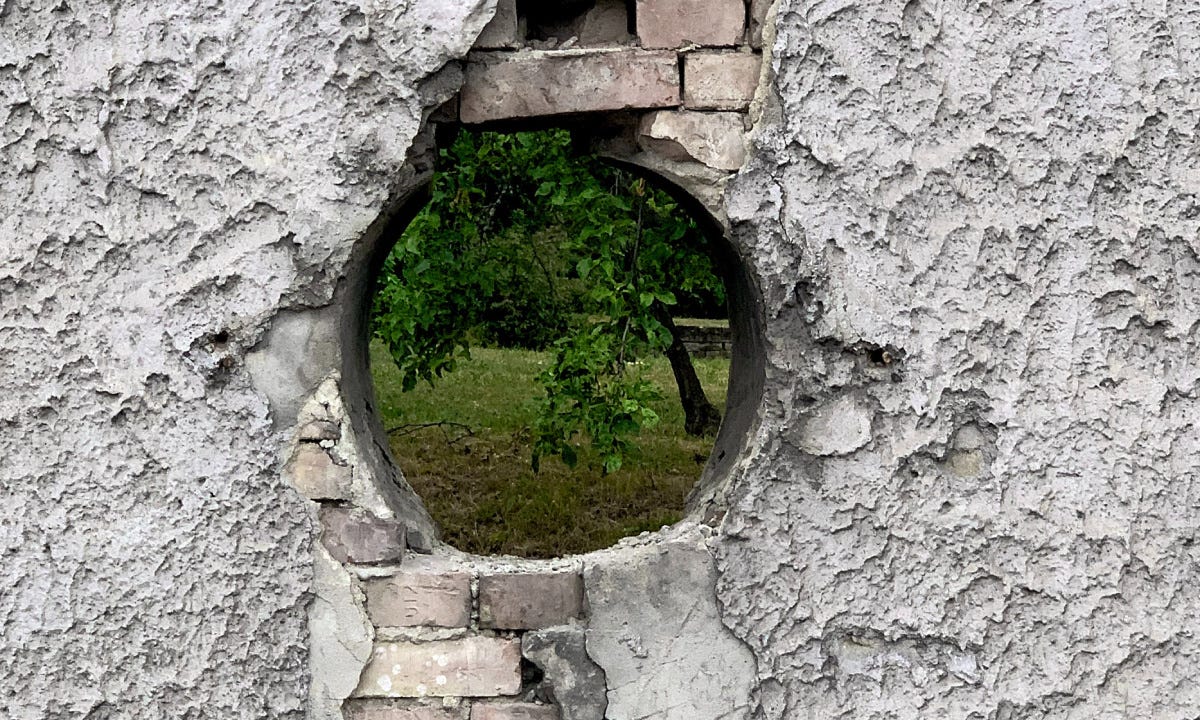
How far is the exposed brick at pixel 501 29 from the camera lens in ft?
6.23

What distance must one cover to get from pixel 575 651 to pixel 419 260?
7.02ft

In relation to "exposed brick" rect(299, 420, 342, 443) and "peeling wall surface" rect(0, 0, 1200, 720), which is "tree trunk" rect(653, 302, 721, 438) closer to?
"peeling wall surface" rect(0, 0, 1200, 720)

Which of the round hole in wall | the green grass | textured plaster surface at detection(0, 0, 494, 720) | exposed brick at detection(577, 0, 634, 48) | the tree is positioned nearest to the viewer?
textured plaster surface at detection(0, 0, 494, 720)

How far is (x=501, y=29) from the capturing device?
1906 mm

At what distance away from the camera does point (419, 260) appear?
3.77 meters

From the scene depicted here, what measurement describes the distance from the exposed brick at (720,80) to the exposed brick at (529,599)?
92cm

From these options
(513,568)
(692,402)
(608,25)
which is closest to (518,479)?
(692,402)

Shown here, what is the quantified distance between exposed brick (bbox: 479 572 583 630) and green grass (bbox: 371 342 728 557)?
2.06m

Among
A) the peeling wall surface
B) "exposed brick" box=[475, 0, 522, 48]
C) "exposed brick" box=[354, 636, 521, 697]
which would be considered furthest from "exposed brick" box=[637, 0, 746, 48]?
"exposed brick" box=[354, 636, 521, 697]

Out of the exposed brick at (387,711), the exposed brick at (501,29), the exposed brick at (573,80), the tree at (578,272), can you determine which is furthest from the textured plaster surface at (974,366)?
the tree at (578,272)

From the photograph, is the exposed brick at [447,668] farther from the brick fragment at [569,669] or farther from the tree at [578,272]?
the tree at [578,272]

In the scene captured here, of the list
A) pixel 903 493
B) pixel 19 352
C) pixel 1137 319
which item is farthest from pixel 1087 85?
pixel 19 352

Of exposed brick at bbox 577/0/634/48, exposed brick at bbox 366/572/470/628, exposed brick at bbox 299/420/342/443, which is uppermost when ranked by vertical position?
exposed brick at bbox 577/0/634/48

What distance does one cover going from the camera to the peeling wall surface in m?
1.81
